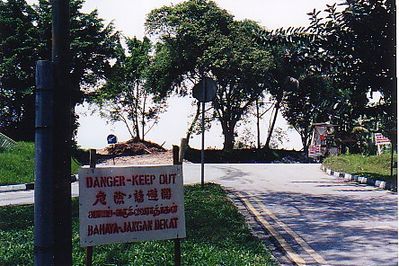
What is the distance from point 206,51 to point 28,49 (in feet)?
31.4

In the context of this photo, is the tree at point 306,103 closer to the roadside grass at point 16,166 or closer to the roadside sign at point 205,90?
the roadside sign at point 205,90

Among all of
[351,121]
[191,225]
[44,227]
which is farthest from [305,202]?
[44,227]

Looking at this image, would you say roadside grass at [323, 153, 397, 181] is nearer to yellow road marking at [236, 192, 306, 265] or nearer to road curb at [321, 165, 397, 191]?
road curb at [321, 165, 397, 191]

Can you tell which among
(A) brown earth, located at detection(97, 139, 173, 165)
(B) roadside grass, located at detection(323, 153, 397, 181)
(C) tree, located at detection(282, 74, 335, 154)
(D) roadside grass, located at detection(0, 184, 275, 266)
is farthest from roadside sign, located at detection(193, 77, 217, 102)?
(A) brown earth, located at detection(97, 139, 173, 165)

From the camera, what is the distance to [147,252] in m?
5.46

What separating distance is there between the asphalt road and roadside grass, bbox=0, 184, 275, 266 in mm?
328

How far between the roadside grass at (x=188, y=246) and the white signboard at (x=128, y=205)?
94cm

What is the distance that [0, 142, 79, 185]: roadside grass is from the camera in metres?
14.4

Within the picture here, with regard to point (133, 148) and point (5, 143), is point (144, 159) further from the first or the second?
point (5, 143)

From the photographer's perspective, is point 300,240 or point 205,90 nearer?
point 300,240

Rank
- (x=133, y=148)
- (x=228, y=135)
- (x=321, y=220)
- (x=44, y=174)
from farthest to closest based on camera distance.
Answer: (x=133, y=148) < (x=228, y=135) < (x=321, y=220) < (x=44, y=174)

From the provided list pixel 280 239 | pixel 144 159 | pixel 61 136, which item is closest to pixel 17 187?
pixel 280 239

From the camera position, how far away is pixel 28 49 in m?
27.2

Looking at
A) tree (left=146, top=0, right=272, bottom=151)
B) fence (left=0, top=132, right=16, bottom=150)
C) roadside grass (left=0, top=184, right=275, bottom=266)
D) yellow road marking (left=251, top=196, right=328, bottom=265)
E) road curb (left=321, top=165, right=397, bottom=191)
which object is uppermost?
tree (left=146, top=0, right=272, bottom=151)
